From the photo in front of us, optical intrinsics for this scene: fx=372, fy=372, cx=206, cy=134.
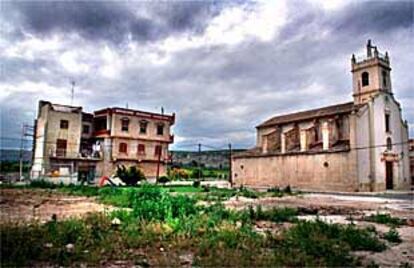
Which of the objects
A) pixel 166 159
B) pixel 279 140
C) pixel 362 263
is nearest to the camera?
pixel 362 263

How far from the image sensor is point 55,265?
15.5 ft

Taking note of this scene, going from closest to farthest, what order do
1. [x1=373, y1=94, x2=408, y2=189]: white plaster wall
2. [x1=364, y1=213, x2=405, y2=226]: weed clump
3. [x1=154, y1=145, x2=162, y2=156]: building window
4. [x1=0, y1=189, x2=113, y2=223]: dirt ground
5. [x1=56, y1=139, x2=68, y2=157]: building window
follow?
[x1=0, y1=189, x2=113, y2=223]: dirt ground, [x1=364, y1=213, x2=405, y2=226]: weed clump, [x1=373, y1=94, x2=408, y2=189]: white plaster wall, [x1=56, y1=139, x2=68, y2=157]: building window, [x1=154, y1=145, x2=162, y2=156]: building window

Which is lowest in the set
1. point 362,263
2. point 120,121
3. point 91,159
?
point 362,263

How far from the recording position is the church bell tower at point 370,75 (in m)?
31.2

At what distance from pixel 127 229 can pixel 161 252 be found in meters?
1.46

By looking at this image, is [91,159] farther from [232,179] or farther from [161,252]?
[161,252]

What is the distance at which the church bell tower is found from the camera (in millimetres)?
31172

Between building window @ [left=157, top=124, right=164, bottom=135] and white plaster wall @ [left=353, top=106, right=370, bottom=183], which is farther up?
building window @ [left=157, top=124, right=164, bottom=135]

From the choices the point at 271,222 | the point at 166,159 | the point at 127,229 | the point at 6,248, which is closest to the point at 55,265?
the point at 6,248

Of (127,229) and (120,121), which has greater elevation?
(120,121)

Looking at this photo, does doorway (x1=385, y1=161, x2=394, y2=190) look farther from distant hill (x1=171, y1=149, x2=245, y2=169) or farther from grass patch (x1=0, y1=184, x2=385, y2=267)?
distant hill (x1=171, y1=149, x2=245, y2=169)

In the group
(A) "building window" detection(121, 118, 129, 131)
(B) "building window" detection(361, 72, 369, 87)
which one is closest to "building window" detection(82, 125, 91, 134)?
(A) "building window" detection(121, 118, 129, 131)

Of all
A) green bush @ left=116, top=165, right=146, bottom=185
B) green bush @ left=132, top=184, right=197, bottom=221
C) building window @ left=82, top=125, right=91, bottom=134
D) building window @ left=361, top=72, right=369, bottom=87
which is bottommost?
green bush @ left=132, top=184, right=197, bottom=221

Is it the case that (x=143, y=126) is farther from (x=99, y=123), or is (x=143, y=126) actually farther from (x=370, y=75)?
(x=370, y=75)
